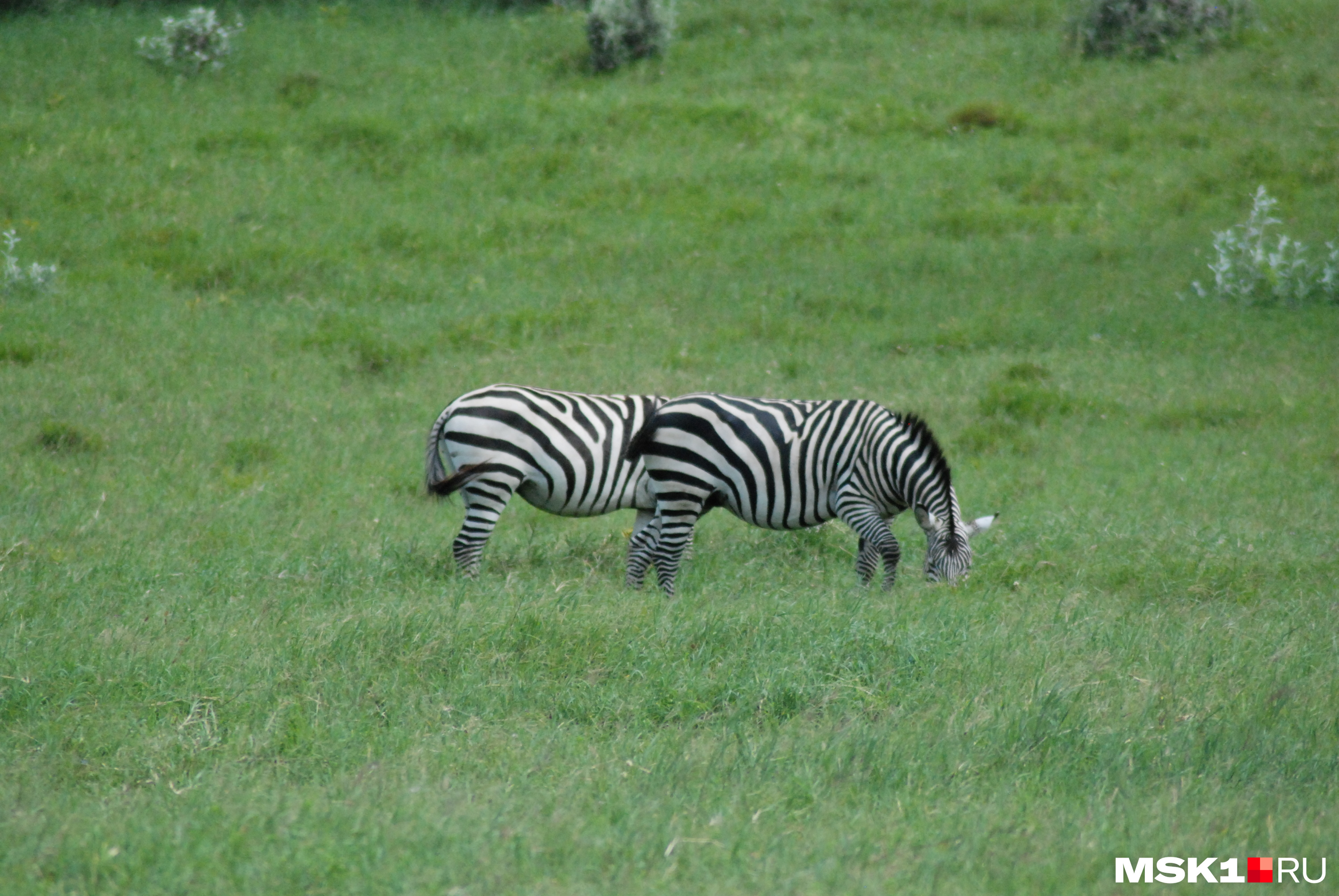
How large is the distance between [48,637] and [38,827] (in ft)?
7.94

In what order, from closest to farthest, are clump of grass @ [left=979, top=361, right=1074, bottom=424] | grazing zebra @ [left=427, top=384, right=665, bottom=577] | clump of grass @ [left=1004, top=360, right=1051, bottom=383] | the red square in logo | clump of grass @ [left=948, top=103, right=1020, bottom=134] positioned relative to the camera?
the red square in logo
grazing zebra @ [left=427, top=384, right=665, bottom=577]
clump of grass @ [left=979, top=361, right=1074, bottom=424]
clump of grass @ [left=1004, top=360, right=1051, bottom=383]
clump of grass @ [left=948, top=103, right=1020, bottom=134]

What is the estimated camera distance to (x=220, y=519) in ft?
32.6

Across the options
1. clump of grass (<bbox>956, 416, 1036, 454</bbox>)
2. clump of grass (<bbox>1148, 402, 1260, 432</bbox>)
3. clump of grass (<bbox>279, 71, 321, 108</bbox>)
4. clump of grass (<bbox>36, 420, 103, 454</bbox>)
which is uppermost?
clump of grass (<bbox>279, 71, 321, 108</bbox>)

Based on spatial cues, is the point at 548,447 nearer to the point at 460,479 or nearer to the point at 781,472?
the point at 460,479

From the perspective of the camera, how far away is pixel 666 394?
1364 centimetres

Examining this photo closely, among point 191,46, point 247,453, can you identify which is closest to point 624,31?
point 191,46

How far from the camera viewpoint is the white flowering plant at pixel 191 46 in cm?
2253

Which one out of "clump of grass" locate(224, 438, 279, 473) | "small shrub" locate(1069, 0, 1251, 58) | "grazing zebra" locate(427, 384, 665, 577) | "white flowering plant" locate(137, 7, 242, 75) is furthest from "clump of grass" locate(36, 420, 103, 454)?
"small shrub" locate(1069, 0, 1251, 58)

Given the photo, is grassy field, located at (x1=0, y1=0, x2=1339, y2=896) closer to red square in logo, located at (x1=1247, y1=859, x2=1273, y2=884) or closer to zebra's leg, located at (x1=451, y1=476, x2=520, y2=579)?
red square in logo, located at (x1=1247, y1=859, x2=1273, y2=884)

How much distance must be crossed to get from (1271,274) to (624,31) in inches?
495

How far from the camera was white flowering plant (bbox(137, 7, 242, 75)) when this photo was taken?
73.9 feet

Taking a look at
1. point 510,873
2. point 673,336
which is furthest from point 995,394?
point 510,873

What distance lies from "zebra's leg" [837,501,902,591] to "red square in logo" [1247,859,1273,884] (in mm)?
4583

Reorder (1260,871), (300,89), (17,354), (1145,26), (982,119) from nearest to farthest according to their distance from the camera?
(1260,871) → (17,354) → (982,119) → (300,89) → (1145,26)
